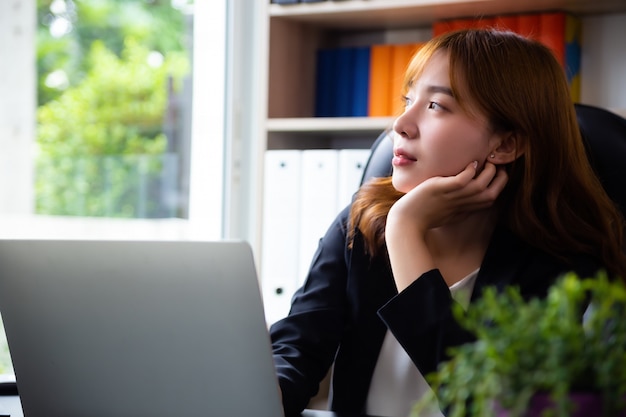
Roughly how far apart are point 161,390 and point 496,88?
28.7 inches

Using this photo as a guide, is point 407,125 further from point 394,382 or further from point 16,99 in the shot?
point 16,99

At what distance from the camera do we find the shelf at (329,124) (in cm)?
232

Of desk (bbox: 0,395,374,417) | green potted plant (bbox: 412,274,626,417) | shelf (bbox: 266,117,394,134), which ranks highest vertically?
shelf (bbox: 266,117,394,134)

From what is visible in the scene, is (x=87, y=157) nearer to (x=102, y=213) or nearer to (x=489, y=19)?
(x=102, y=213)

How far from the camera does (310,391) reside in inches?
47.5

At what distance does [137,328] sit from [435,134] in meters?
0.64

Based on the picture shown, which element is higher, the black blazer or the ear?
the ear

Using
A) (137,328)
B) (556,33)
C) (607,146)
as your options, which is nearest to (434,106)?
(607,146)

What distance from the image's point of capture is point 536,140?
1353 millimetres

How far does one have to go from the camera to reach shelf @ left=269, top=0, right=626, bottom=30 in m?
2.19

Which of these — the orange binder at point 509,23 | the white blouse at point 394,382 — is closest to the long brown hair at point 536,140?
the white blouse at point 394,382

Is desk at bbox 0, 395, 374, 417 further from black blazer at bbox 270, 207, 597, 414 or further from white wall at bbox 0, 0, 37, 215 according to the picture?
white wall at bbox 0, 0, 37, 215

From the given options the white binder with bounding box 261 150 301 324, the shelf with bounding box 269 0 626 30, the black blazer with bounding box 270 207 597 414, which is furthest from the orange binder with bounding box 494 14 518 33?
the black blazer with bounding box 270 207 597 414

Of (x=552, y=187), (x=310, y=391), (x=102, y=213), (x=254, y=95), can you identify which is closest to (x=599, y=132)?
(x=552, y=187)
